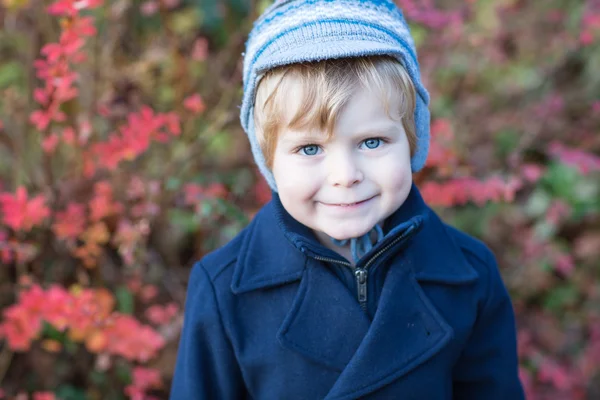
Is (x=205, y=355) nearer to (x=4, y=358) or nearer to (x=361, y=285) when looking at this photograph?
(x=361, y=285)

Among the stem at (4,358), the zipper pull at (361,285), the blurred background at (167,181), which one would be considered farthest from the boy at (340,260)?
the stem at (4,358)

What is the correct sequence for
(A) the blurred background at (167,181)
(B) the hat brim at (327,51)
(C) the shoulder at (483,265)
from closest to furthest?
1. (B) the hat brim at (327,51)
2. (C) the shoulder at (483,265)
3. (A) the blurred background at (167,181)

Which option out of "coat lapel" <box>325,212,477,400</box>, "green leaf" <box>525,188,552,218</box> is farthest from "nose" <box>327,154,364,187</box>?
"green leaf" <box>525,188,552,218</box>

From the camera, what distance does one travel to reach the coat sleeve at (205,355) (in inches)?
69.3

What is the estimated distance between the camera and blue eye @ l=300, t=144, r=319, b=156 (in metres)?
1.60

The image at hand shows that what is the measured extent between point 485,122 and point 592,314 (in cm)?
134

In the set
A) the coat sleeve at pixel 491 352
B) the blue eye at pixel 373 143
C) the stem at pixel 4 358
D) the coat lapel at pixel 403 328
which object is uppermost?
the blue eye at pixel 373 143

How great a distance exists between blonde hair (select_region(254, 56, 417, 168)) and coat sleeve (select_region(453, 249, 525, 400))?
676 millimetres

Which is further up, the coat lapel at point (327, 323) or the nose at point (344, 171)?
the nose at point (344, 171)

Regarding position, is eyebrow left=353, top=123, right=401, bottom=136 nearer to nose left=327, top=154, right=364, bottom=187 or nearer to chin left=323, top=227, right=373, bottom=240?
nose left=327, top=154, right=364, bottom=187

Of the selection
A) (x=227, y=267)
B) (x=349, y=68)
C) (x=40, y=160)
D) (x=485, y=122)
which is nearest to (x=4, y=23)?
(x=40, y=160)

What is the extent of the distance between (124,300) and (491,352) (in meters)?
1.76

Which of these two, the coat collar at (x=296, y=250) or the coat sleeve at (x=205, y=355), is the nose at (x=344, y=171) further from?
the coat sleeve at (x=205, y=355)

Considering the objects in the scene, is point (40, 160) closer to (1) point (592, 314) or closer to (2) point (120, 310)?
(2) point (120, 310)
